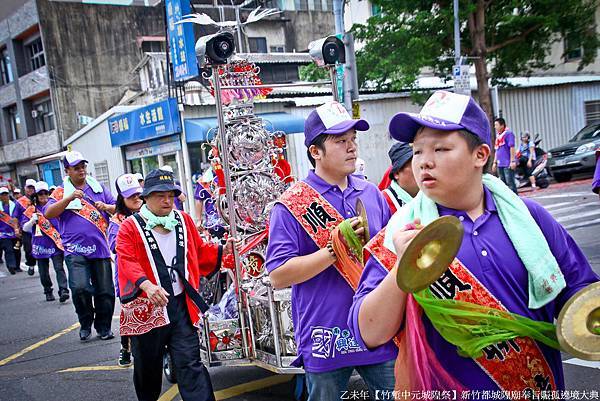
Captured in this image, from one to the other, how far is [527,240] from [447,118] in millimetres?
422

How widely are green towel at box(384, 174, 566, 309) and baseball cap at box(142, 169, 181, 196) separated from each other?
8.35 feet

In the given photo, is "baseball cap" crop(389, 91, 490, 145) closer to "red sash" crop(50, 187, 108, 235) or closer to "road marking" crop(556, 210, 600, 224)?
"red sash" crop(50, 187, 108, 235)

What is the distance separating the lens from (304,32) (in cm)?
2931

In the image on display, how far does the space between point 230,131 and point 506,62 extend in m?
14.2

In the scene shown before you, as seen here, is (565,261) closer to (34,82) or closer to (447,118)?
(447,118)

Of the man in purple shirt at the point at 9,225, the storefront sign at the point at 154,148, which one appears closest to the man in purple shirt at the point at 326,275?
the man in purple shirt at the point at 9,225

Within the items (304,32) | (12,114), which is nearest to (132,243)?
(304,32)

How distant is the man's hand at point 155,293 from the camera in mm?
3670

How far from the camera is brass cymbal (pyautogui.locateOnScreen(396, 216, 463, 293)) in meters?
1.41

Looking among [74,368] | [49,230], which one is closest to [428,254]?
[74,368]

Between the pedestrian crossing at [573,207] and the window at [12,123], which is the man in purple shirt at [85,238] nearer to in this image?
the pedestrian crossing at [573,207]

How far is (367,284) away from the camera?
5.78 feet

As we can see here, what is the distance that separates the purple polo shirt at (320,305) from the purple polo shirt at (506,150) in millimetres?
11352

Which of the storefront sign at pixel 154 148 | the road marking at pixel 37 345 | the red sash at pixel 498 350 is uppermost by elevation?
the storefront sign at pixel 154 148
